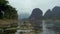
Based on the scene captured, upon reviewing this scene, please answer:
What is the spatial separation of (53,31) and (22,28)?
103 centimetres

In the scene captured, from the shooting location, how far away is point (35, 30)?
22.1 ft

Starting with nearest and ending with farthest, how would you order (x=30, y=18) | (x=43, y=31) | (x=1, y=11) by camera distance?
(x=30, y=18), (x=43, y=31), (x=1, y=11)

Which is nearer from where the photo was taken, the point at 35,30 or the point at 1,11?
the point at 35,30

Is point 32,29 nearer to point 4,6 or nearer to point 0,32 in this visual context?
point 0,32

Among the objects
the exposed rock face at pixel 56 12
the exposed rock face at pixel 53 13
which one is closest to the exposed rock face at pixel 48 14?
the exposed rock face at pixel 53 13

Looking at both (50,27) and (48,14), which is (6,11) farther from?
(48,14)

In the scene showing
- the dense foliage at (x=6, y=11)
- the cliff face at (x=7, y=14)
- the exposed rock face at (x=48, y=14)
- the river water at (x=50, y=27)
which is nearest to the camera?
the exposed rock face at (x=48, y=14)

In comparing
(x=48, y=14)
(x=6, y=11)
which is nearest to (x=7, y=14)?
(x=6, y=11)

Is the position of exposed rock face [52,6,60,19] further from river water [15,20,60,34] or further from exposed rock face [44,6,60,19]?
river water [15,20,60,34]

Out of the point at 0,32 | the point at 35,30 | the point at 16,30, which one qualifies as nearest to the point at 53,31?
the point at 35,30

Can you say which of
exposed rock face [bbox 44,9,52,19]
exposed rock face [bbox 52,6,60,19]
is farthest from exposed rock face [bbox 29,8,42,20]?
exposed rock face [bbox 52,6,60,19]

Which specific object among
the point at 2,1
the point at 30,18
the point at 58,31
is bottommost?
the point at 58,31

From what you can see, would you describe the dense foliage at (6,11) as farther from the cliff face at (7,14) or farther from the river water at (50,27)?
the river water at (50,27)

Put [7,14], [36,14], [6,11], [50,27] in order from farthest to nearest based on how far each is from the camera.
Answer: [6,11] < [7,14] < [50,27] < [36,14]
